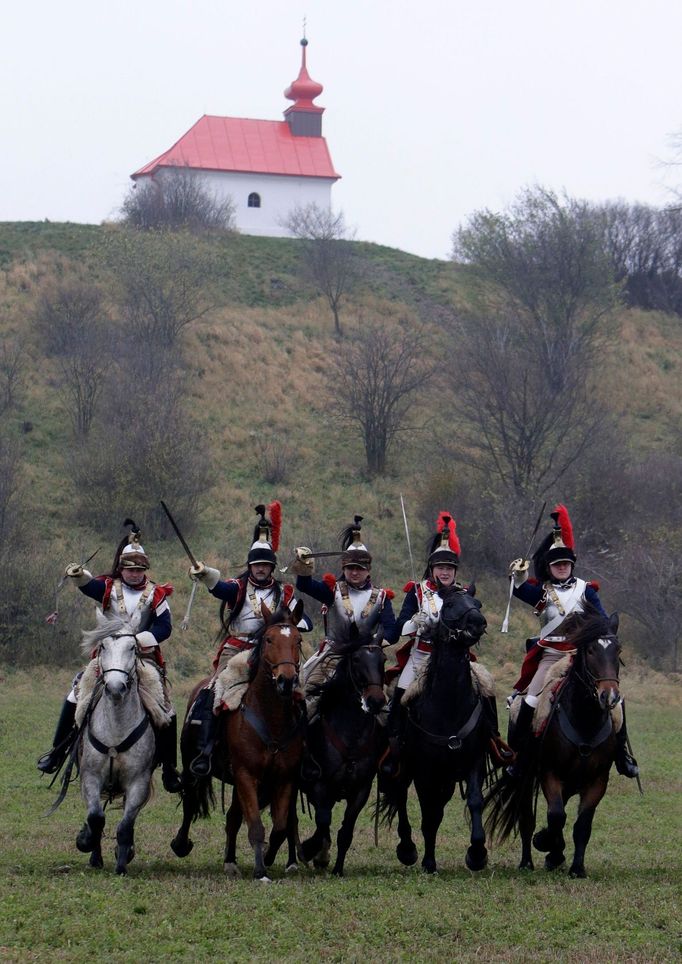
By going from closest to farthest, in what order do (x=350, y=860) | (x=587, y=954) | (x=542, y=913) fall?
(x=587, y=954) < (x=542, y=913) < (x=350, y=860)

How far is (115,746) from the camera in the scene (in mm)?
11492

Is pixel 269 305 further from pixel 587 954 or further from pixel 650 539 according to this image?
pixel 587 954

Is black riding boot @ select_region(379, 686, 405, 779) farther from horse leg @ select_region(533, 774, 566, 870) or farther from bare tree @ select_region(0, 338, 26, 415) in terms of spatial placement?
bare tree @ select_region(0, 338, 26, 415)

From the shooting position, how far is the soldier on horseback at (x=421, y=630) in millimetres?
12031

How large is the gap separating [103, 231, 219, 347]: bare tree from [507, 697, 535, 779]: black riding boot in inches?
1598

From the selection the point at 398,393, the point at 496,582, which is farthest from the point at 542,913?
the point at 398,393

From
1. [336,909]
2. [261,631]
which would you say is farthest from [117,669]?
[336,909]

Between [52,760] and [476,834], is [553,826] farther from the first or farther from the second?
[52,760]

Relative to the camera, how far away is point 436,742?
11.7 metres

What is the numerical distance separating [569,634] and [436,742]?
1.52m

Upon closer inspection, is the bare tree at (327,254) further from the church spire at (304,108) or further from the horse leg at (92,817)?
the horse leg at (92,817)

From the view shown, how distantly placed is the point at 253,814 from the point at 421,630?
7.54 feet

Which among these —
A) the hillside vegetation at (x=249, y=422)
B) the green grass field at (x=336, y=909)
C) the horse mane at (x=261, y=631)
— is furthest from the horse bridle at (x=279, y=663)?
the hillside vegetation at (x=249, y=422)

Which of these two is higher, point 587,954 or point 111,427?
point 111,427
